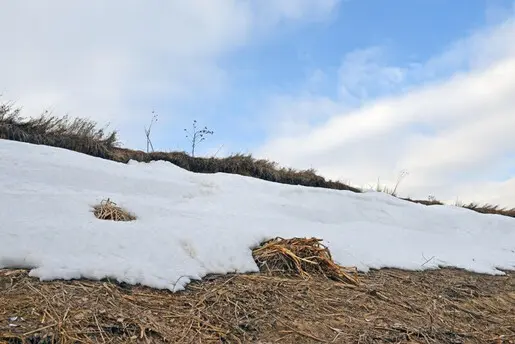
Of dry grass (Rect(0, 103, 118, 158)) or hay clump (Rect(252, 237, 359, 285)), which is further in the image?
dry grass (Rect(0, 103, 118, 158))

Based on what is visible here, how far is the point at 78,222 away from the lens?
3434 mm

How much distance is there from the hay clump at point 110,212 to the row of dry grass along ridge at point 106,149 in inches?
110

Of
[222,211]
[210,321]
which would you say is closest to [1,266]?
[210,321]

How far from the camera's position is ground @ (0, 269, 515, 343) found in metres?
2.33

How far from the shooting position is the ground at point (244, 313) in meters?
2.33

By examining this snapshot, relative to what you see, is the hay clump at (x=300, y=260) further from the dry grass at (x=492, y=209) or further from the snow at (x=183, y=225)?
the dry grass at (x=492, y=209)

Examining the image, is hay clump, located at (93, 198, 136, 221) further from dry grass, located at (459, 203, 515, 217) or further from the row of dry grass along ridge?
dry grass, located at (459, 203, 515, 217)

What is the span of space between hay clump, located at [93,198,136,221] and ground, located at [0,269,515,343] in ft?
3.50

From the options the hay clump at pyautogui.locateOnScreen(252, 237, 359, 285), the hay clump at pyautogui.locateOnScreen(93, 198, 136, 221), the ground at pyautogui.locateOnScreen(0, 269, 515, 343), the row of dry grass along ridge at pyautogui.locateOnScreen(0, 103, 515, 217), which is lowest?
the ground at pyautogui.locateOnScreen(0, 269, 515, 343)

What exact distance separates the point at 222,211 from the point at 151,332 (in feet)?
8.41

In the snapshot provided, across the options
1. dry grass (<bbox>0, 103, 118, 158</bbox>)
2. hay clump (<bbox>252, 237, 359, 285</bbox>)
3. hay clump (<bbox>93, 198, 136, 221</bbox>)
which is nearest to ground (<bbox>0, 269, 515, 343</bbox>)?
hay clump (<bbox>252, 237, 359, 285</bbox>)

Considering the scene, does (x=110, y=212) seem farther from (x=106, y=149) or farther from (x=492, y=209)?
(x=492, y=209)

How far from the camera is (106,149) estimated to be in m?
6.78

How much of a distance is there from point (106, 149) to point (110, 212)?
3163 millimetres
